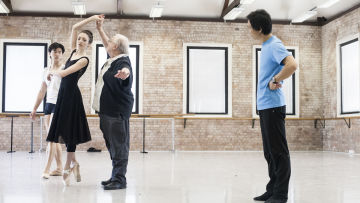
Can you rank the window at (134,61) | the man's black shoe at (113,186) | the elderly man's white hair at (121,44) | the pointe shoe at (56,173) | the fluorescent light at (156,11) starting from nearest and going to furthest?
the man's black shoe at (113,186), the elderly man's white hair at (121,44), the pointe shoe at (56,173), the fluorescent light at (156,11), the window at (134,61)

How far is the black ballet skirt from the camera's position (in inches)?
148

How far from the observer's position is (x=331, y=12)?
34.9ft

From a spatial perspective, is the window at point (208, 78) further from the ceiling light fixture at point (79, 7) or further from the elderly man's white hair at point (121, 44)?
the elderly man's white hair at point (121, 44)

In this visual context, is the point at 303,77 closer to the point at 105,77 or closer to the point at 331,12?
the point at 331,12

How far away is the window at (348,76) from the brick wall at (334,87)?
18 cm

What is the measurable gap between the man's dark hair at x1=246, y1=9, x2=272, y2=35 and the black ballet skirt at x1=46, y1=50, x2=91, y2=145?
172 centimetres

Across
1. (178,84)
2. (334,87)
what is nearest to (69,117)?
(178,84)

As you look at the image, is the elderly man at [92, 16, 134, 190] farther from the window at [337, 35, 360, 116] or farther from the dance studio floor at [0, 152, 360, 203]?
the window at [337, 35, 360, 116]

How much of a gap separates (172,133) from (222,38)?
2.84 metres

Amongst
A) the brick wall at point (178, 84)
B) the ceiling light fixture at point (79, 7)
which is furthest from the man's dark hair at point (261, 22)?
the brick wall at point (178, 84)

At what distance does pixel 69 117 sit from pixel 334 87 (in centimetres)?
857

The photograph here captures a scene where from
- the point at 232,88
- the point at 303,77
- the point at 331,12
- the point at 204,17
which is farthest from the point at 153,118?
the point at 331,12

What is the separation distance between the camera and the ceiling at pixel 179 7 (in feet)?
33.2

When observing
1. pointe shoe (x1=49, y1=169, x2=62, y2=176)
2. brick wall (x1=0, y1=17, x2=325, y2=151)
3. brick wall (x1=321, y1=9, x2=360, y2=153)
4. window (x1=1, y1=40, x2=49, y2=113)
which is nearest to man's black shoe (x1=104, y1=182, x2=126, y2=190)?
pointe shoe (x1=49, y1=169, x2=62, y2=176)
